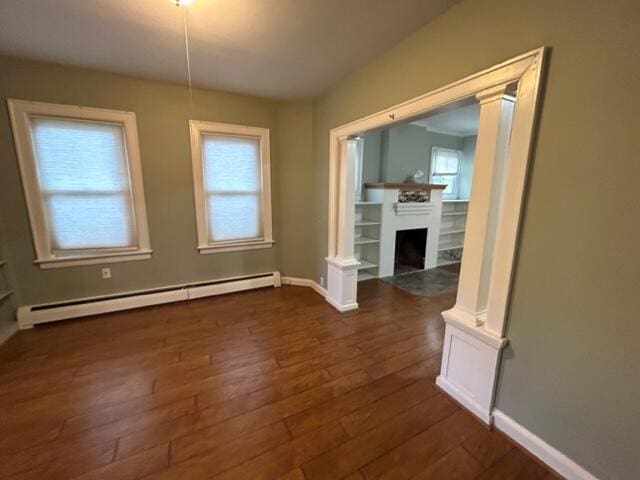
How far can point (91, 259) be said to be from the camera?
282cm

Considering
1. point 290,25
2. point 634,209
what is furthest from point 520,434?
point 290,25

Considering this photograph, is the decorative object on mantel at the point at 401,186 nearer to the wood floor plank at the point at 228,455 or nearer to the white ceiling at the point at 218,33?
the white ceiling at the point at 218,33

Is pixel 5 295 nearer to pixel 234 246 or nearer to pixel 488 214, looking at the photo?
pixel 234 246

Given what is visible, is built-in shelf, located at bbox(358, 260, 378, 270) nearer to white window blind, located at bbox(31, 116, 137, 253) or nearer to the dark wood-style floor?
the dark wood-style floor

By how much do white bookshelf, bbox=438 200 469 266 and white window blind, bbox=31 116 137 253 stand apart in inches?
205

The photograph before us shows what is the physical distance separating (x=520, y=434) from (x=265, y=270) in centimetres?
308

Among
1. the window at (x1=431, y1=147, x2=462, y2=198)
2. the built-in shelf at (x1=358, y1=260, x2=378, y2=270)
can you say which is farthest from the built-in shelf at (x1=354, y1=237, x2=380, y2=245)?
the window at (x1=431, y1=147, x2=462, y2=198)

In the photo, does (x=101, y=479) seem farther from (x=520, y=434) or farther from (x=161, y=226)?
(x=161, y=226)

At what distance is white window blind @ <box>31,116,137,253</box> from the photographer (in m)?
2.56

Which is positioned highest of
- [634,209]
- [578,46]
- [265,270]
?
[578,46]

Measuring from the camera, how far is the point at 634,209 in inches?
40.2

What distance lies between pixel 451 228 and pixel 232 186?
4.45m

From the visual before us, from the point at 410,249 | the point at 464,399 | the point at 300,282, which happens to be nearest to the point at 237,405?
the point at 464,399

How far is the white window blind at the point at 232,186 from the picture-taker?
3.25m
